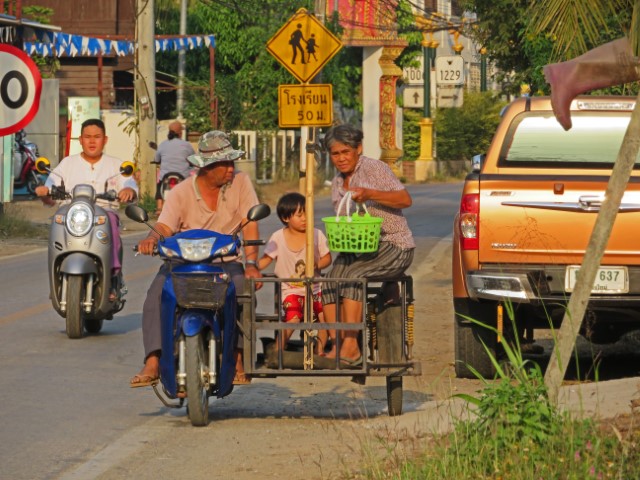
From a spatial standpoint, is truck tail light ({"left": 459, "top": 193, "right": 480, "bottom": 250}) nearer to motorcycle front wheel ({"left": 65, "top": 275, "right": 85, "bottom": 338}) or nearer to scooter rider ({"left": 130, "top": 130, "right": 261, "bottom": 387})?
scooter rider ({"left": 130, "top": 130, "right": 261, "bottom": 387})

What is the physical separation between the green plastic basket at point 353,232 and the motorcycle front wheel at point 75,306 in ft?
14.8

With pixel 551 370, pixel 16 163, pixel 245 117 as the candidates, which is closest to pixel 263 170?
pixel 245 117

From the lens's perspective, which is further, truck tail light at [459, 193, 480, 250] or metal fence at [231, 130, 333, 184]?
metal fence at [231, 130, 333, 184]

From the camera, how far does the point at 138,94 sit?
3086cm

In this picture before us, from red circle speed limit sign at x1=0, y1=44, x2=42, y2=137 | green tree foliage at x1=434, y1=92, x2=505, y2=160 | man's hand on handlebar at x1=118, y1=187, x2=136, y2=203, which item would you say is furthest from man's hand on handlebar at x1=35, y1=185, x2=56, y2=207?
green tree foliage at x1=434, y1=92, x2=505, y2=160

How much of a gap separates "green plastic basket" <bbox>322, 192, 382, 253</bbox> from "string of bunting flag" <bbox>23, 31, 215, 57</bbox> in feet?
85.0

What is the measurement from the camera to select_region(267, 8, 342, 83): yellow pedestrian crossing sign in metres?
17.3

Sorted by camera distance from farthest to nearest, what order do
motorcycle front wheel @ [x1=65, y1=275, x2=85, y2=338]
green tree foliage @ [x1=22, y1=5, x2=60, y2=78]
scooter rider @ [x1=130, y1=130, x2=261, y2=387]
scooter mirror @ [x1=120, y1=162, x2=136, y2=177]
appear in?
green tree foliage @ [x1=22, y1=5, x2=60, y2=78] → motorcycle front wheel @ [x1=65, y1=275, x2=85, y2=338] → scooter mirror @ [x1=120, y1=162, x2=136, y2=177] → scooter rider @ [x1=130, y1=130, x2=261, y2=387]

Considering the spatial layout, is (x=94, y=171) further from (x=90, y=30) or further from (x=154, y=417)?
(x=90, y=30)

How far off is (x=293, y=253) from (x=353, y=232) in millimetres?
995

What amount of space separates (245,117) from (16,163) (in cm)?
1097

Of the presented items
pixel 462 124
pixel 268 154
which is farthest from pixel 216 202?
pixel 462 124

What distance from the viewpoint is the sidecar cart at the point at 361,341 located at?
345 inches

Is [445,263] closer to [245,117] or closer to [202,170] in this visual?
[202,170]
